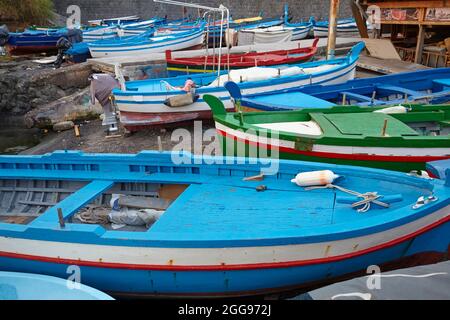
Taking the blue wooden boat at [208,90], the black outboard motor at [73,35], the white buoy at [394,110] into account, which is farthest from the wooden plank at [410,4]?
the black outboard motor at [73,35]

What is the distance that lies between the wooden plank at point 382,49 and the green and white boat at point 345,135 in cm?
819

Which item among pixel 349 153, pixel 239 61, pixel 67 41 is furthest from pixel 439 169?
pixel 67 41

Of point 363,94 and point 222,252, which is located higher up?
point 363,94

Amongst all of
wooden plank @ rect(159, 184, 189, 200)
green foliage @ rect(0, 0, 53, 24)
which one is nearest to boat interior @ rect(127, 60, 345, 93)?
wooden plank @ rect(159, 184, 189, 200)

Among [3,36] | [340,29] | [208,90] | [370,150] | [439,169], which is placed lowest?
[370,150]

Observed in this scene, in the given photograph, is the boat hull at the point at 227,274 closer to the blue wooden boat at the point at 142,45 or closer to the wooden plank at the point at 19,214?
the wooden plank at the point at 19,214

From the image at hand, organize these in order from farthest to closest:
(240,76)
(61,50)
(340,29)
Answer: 1. (340,29)
2. (61,50)
3. (240,76)

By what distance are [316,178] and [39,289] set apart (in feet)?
9.58

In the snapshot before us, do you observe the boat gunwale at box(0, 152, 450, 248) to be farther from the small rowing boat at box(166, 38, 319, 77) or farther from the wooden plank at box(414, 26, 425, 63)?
the wooden plank at box(414, 26, 425, 63)

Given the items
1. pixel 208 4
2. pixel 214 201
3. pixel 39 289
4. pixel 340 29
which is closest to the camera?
pixel 39 289

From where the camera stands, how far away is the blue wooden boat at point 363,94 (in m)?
7.38

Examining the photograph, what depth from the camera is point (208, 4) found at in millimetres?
28250

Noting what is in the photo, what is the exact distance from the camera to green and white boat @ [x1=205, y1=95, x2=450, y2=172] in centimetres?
514

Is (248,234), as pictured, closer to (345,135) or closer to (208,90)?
(345,135)
